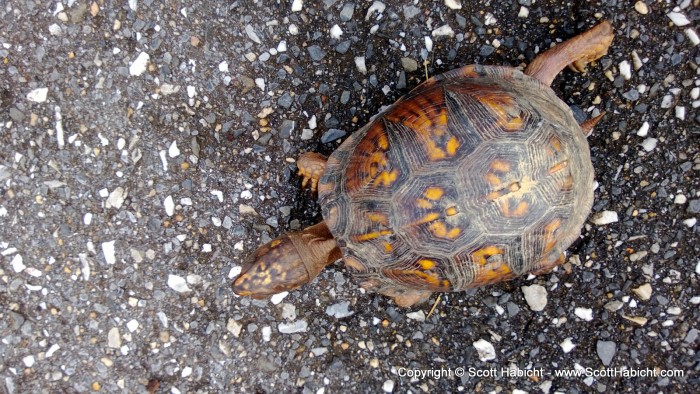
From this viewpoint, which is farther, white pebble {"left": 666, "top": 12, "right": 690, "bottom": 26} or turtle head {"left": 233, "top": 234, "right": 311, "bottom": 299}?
white pebble {"left": 666, "top": 12, "right": 690, "bottom": 26}

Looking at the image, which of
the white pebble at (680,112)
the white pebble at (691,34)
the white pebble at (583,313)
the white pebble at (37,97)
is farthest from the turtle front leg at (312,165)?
the white pebble at (691,34)

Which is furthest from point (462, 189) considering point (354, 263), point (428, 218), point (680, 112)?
point (680, 112)

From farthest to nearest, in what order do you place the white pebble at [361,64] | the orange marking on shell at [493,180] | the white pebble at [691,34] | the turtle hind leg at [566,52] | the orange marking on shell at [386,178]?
the white pebble at [361,64] < the white pebble at [691,34] < the turtle hind leg at [566,52] < the orange marking on shell at [386,178] < the orange marking on shell at [493,180]

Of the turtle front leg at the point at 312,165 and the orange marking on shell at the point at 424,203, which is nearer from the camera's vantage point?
the orange marking on shell at the point at 424,203

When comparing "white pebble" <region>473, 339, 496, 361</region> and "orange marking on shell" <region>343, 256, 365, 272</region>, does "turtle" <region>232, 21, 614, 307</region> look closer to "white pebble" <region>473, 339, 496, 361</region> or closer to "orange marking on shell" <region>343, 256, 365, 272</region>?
"orange marking on shell" <region>343, 256, 365, 272</region>

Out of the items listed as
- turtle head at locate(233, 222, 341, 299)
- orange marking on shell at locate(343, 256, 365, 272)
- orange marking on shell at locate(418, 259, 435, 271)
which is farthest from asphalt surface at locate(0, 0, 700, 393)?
orange marking on shell at locate(418, 259, 435, 271)

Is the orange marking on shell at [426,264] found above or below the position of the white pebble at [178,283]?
above

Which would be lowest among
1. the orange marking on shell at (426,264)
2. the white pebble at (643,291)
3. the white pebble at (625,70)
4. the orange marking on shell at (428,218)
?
the white pebble at (643,291)

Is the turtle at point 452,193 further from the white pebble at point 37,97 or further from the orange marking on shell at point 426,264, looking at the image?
the white pebble at point 37,97
